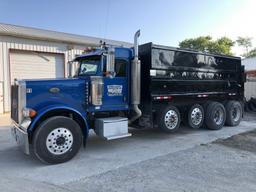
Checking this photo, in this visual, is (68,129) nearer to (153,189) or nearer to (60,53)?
(153,189)

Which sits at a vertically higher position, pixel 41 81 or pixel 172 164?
pixel 41 81

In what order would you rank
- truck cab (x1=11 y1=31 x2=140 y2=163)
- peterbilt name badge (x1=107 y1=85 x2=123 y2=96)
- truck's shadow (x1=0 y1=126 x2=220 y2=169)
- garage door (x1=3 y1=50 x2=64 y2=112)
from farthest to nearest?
garage door (x1=3 y1=50 x2=64 y2=112)
peterbilt name badge (x1=107 y1=85 x2=123 y2=96)
truck's shadow (x1=0 y1=126 x2=220 y2=169)
truck cab (x1=11 y1=31 x2=140 y2=163)

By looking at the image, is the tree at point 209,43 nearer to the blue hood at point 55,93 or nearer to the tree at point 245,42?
the tree at point 245,42

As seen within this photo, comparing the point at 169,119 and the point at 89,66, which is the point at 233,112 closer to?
the point at 169,119

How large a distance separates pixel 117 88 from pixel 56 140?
2033 millimetres

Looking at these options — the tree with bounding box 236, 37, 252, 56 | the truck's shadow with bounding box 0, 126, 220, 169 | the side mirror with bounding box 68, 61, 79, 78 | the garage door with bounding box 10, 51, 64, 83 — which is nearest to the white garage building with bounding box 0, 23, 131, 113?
the garage door with bounding box 10, 51, 64, 83

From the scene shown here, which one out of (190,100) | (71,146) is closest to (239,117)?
(190,100)

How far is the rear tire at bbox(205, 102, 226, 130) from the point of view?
8461 millimetres

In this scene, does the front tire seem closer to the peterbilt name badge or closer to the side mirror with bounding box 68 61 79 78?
the peterbilt name badge

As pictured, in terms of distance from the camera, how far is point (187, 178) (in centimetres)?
444

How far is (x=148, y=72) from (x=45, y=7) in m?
11.3

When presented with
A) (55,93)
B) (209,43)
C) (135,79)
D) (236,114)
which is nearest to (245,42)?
(209,43)

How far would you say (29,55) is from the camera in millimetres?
13336

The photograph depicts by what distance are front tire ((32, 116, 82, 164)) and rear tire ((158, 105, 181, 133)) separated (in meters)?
2.49
